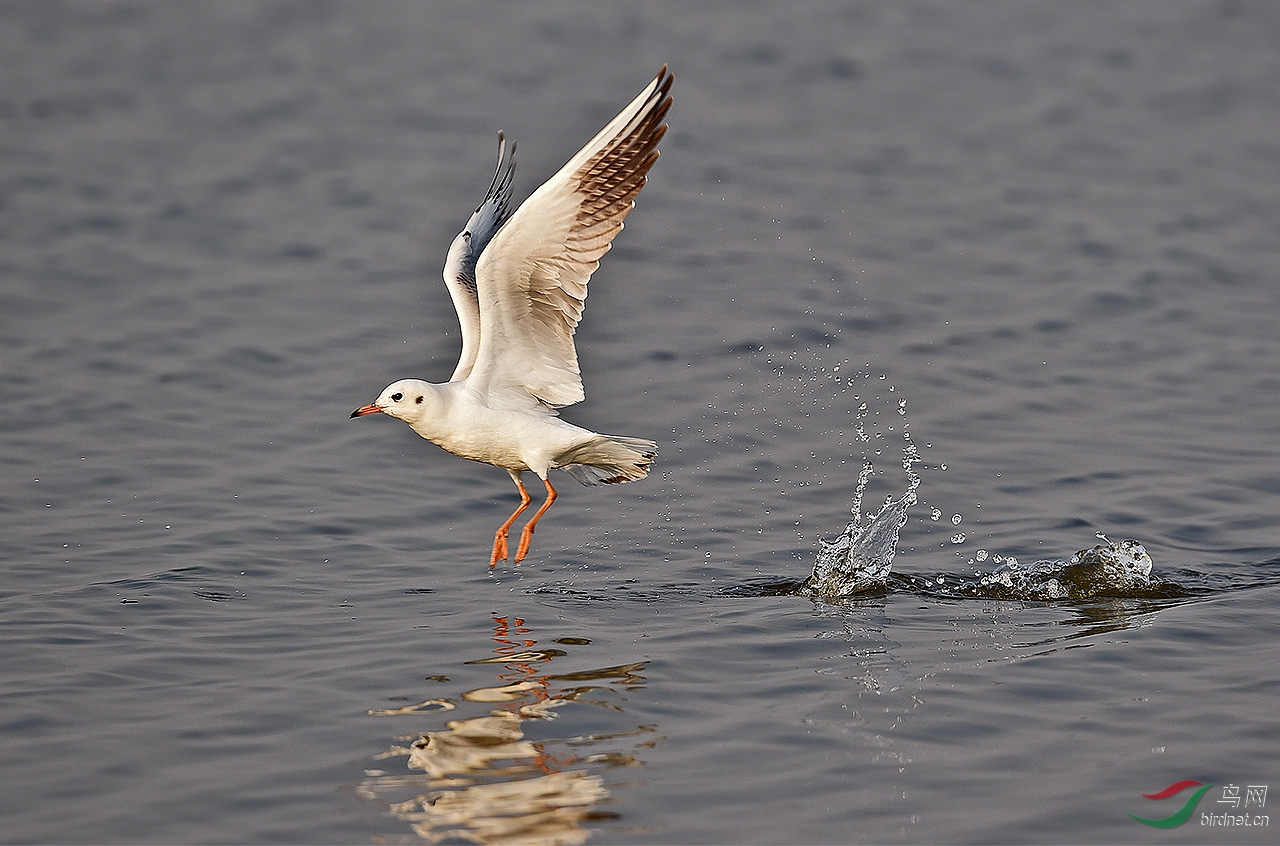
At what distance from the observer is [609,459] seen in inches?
347

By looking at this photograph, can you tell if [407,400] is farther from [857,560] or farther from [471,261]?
[857,560]

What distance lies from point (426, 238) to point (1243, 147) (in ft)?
34.5

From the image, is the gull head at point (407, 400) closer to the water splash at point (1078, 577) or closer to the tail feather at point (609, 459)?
the tail feather at point (609, 459)

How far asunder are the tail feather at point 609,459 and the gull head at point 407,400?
842 mm

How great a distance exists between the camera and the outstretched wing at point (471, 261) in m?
8.96

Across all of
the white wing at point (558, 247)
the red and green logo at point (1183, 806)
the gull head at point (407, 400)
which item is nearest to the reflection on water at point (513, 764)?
the gull head at point (407, 400)

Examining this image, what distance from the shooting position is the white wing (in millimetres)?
7973

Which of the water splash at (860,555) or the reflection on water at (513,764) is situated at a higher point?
the water splash at (860,555)

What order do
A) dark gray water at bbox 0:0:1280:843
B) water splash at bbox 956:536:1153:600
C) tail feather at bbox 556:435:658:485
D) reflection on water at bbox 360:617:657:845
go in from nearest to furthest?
reflection on water at bbox 360:617:657:845 → dark gray water at bbox 0:0:1280:843 → tail feather at bbox 556:435:658:485 → water splash at bbox 956:536:1153:600

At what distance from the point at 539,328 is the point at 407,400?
2.74ft

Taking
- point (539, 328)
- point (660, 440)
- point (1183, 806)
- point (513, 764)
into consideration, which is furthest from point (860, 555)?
point (513, 764)

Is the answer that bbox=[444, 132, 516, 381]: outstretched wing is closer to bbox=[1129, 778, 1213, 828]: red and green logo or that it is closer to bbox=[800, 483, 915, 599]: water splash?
bbox=[800, 483, 915, 599]: water splash

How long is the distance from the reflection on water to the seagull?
145cm

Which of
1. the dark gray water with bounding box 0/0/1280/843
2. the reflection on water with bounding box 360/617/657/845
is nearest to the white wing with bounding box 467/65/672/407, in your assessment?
the dark gray water with bounding box 0/0/1280/843
